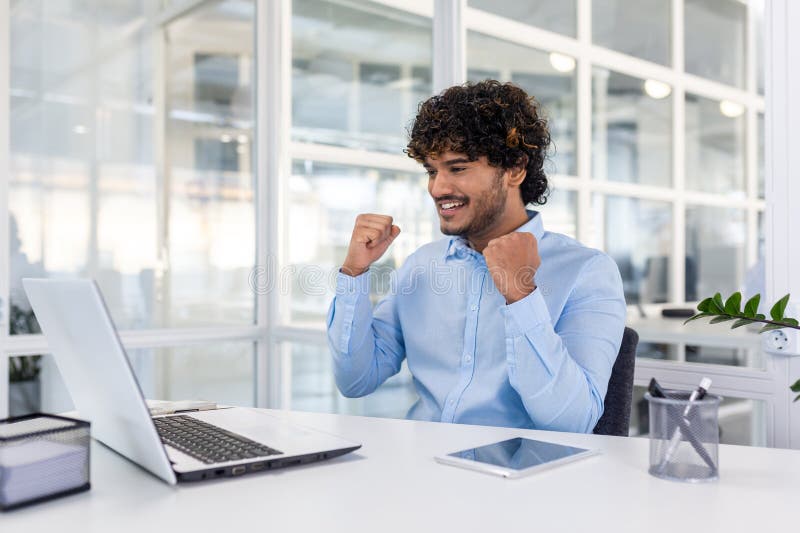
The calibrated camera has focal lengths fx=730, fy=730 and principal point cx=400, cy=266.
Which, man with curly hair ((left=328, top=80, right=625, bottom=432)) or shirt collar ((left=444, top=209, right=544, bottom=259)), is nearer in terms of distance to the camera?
man with curly hair ((left=328, top=80, right=625, bottom=432))

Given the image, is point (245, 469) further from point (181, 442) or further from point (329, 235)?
point (329, 235)

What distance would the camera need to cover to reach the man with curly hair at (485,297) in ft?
4.62

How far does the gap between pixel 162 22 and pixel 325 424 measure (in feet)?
8.40

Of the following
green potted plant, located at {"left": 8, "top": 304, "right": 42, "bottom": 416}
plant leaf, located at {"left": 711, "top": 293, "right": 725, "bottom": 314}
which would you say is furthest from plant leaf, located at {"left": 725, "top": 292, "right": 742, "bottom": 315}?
green potted plant, located at {"left": 8, "top": 304, "right": 42, "bottom": 416}

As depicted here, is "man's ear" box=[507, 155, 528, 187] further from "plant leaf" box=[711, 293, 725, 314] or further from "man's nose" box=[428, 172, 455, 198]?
"plant leaf" box=[711, 293, 725, 314]

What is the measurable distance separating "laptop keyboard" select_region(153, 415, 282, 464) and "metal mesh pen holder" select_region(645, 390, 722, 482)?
1.79ft

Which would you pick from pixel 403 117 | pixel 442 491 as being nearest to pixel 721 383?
pixel 442 491

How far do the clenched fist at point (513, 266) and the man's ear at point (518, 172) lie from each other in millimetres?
438

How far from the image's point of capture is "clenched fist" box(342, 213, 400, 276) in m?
1.74

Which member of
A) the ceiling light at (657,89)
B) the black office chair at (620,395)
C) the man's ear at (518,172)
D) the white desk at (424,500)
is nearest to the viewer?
the white desk at (424,500)

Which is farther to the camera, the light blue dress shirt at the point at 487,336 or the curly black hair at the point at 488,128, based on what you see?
the curly black hair at the point at 488,128

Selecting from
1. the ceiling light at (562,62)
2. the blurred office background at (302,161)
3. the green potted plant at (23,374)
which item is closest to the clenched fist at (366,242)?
the blurred office background at (302,161)

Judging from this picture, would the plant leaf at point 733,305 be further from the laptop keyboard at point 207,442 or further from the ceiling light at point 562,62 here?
the ceiling light at point 562,62

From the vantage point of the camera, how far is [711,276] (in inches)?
88.5
